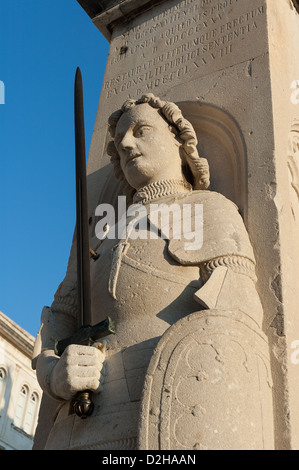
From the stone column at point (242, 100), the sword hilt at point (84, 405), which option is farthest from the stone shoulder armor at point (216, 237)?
the sword hilt at point (84, 405)

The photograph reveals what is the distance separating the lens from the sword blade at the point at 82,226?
12.3 feet

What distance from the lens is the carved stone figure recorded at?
3.25m

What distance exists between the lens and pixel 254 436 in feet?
10.6

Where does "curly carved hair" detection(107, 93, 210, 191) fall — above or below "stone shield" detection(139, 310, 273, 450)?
above

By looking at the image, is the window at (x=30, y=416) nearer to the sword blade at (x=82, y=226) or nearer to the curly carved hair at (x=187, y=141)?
the curly carved hair at (x=187, y=141)

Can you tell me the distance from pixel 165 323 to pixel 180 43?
10.2 ft

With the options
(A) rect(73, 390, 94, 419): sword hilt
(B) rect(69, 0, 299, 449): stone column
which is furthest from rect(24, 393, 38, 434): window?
(A) rect(73, 390, 94, 419): sword hilt

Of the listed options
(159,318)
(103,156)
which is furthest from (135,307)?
(103,156)

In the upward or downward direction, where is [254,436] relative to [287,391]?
downward

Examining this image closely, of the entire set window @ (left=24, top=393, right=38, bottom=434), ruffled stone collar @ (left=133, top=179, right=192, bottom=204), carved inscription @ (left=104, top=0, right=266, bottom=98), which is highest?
window @ (left=24, top=393, right=38, bottom=434)

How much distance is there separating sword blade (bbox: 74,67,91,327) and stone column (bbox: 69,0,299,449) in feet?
3.57

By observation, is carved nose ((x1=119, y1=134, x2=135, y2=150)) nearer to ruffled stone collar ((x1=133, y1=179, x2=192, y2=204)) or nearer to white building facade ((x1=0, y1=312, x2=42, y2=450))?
ruffled stone collar ((x1=133, y1=179, x2=192, y2=204))
